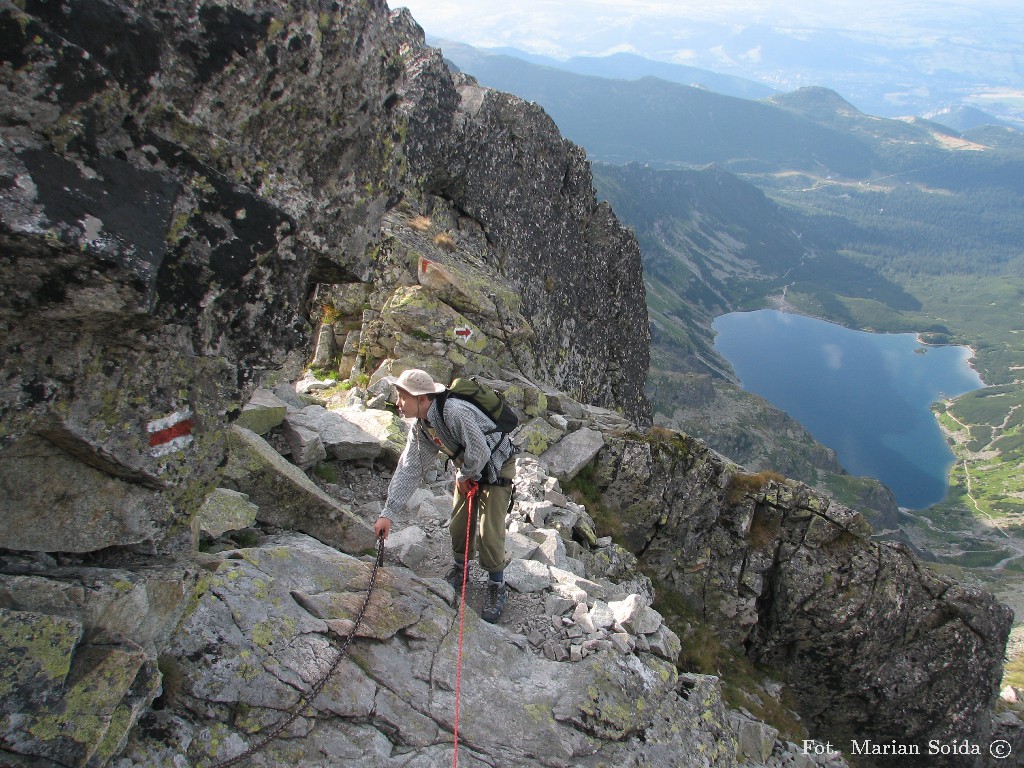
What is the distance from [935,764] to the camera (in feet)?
77.6

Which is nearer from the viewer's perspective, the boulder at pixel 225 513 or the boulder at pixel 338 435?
the boulder at pixel 225 513

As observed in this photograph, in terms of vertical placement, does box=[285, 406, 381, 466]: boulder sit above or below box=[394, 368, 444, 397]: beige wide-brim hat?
below

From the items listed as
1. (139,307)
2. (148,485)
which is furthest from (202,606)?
(139,307)

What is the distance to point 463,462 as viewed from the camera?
1007cm

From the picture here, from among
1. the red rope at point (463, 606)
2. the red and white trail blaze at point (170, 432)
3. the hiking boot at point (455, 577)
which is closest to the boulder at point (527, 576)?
the hiking boot at point (455, 577)

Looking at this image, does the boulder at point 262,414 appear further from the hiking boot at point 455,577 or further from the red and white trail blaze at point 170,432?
the red and white trail blaze at point 170,432

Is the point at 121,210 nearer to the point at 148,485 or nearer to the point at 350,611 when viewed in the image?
the point at 148,485

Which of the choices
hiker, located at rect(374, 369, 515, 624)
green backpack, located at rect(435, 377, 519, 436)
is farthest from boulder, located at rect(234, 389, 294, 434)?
green backpack, located at rect(435, 377, 519, 436)

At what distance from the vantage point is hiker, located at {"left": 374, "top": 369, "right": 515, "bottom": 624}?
31.3 feet

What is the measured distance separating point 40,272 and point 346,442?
1005cm

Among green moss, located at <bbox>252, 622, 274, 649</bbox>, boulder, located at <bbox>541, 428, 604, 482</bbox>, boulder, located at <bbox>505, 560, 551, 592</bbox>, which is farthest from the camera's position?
boulder, located at <bbox>541, 428, 604, 482</bbox>

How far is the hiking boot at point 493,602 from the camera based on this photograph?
11203 millimetres

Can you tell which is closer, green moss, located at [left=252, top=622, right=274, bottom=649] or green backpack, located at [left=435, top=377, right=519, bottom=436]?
green moss, located at [left=252, top=622, right=274, bottom=649]

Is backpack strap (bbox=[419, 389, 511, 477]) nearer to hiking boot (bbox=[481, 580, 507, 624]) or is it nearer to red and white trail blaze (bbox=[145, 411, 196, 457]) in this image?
hiking boot (bbox=[481, 580, 507, 624])
